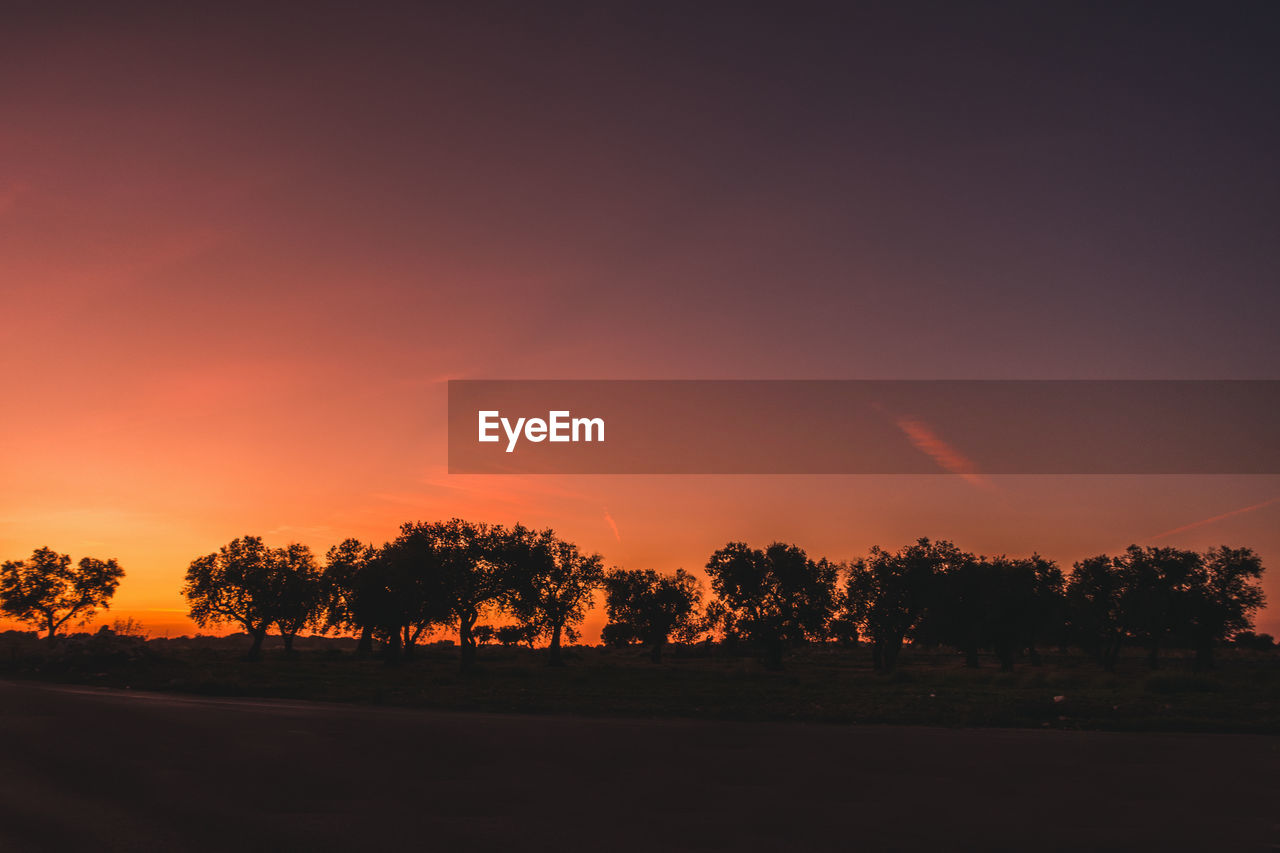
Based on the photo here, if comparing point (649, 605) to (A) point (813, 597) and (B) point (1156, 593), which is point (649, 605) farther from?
(B) point (1156, 593)

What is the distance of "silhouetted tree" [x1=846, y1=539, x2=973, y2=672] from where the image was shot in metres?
64.8

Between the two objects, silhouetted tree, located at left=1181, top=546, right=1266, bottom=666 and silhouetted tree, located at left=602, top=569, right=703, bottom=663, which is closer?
silhouetted tree, located at left=1181, top=546, right=1266, bottom=666

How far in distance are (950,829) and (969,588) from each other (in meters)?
69.6

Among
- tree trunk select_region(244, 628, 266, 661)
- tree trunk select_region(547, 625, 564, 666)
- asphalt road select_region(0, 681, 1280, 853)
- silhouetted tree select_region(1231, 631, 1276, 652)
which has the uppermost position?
asphalt road select_region(0, 681, 1280, 853)

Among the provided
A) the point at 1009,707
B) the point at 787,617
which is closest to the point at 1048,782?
the point at 1009,707

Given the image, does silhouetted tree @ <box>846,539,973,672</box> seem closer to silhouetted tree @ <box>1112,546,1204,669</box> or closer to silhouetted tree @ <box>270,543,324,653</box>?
silhouetted tree @ <box>1112,546,1204,669</box>

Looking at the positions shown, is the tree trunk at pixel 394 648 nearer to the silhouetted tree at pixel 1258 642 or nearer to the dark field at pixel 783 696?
the dark field at pixel 783 696

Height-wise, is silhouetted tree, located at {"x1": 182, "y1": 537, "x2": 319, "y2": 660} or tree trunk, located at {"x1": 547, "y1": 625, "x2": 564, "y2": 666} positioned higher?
silhouetted tree, located at {"x1": 182, "y1": 537, "x2": 319, "y2": 660}

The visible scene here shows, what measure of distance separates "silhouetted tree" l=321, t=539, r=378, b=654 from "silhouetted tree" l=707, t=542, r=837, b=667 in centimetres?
3404

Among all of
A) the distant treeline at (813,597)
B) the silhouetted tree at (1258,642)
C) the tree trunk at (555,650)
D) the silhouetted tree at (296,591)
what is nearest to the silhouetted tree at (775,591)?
the distant treeline at (813,597)

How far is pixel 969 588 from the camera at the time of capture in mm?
69500

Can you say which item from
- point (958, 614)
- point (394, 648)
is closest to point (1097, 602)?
point (958, 614)

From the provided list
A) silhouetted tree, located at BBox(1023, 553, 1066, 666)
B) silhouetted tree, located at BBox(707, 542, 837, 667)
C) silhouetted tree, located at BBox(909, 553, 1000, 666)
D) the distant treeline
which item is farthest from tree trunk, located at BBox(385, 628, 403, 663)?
silhouetted tree, located at BBox(1023, 553, 1066, 666)

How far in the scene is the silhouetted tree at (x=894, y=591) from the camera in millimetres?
64812
